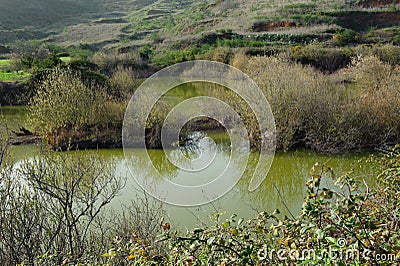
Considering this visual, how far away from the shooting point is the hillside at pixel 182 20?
40594 mm

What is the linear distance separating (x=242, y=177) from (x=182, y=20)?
183 feet

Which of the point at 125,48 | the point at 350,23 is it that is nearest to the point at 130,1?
the point at 125,48

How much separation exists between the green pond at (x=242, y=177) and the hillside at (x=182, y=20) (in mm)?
26086

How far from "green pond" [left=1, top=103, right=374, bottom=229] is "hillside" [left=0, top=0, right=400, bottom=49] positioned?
2609 centimetres

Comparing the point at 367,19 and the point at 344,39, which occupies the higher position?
the point at 367,19

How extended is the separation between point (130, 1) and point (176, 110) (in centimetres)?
10097

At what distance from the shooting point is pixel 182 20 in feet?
201

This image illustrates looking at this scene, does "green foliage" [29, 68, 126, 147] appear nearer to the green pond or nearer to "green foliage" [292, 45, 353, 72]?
the green pond

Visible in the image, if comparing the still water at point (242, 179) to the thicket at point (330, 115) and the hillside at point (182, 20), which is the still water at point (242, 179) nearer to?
the thicket at point (330, 115)

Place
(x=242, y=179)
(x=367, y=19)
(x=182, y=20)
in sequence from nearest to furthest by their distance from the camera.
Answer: (x=242, y=179), (x=367, y=19), (x=182, y=20)

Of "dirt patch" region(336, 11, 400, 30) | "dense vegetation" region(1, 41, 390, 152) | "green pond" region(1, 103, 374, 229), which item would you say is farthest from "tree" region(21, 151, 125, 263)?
"dirt patch" region(336, 11, 400, 30)

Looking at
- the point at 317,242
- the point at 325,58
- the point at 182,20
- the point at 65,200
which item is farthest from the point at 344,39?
the point at 182,20

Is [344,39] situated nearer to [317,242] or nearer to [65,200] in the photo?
[65,200]

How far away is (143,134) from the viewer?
12.0 meters
